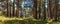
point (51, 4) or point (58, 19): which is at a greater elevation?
point (51, 4)

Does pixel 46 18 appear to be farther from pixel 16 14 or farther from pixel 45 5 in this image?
pixel 16 14

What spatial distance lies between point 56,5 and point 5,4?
7.70ft

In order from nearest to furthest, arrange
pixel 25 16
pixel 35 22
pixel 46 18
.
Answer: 1. pixel 35 22
2. pixel 46 18
3. pixel 25 16

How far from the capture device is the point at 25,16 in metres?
7.45

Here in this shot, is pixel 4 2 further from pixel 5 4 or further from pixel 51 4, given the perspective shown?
pixel 51 4

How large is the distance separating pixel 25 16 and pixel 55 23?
5.06ft

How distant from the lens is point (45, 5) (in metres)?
7.15

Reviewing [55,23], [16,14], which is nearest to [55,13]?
[55,23]

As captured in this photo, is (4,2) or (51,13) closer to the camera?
(51,13)

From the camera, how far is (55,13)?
7168mm

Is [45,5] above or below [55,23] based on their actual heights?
above

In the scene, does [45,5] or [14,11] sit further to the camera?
[14,11]

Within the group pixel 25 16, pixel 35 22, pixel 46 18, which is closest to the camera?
pixel 35 22

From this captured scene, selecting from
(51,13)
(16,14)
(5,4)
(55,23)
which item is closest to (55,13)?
(51,13)
